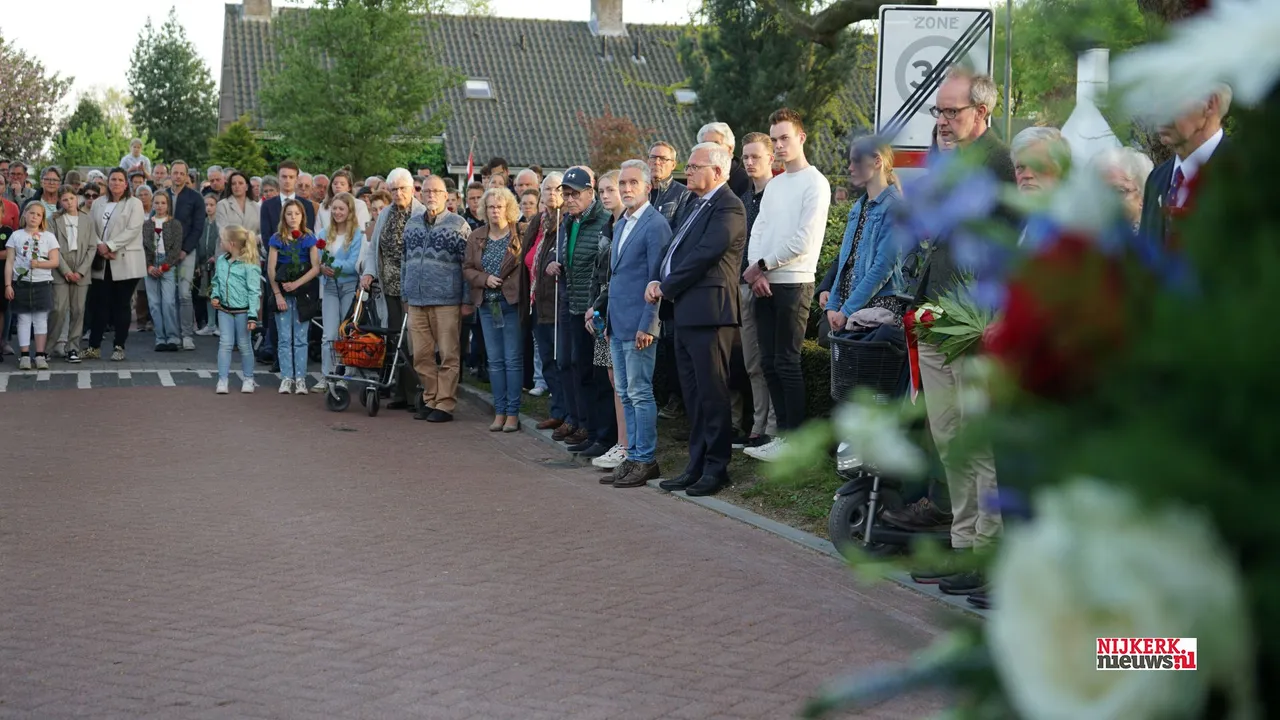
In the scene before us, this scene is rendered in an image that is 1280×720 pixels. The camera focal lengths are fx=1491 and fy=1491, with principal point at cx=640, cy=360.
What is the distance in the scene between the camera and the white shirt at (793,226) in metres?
10.2

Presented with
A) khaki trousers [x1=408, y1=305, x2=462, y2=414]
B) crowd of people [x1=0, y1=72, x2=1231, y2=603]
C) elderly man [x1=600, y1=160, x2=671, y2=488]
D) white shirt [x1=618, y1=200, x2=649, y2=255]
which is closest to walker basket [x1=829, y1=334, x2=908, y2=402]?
crowd of people [x1=0, y1=72, x2=1231, y2=603]

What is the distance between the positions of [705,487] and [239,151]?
34176 millimetres

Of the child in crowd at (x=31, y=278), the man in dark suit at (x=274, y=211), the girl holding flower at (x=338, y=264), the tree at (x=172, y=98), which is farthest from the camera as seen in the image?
the tree at (x=172, y=98)

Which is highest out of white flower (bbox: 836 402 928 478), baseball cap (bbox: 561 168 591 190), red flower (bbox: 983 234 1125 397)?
baseball cap (bbox: 561 168 591 190)

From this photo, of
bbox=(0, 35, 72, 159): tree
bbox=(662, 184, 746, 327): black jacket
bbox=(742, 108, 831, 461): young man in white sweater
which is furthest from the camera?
bbox=(0, 35, 72, 159): tree

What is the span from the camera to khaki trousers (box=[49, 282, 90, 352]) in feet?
61.3

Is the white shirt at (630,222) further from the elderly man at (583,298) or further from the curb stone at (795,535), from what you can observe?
the curb stone at (795,535)

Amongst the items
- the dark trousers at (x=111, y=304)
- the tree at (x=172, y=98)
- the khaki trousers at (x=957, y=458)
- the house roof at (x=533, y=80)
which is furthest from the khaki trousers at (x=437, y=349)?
the tree at (x=172, y=98)

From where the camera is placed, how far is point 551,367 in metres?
13.5

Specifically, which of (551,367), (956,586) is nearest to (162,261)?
(551,367)

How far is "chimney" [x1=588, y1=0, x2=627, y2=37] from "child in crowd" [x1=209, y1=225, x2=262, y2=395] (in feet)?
131

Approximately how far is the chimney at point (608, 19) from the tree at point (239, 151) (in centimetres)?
1634

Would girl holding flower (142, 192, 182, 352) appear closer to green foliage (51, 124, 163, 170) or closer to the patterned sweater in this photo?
the patterned sweater

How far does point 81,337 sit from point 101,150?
138 ft
